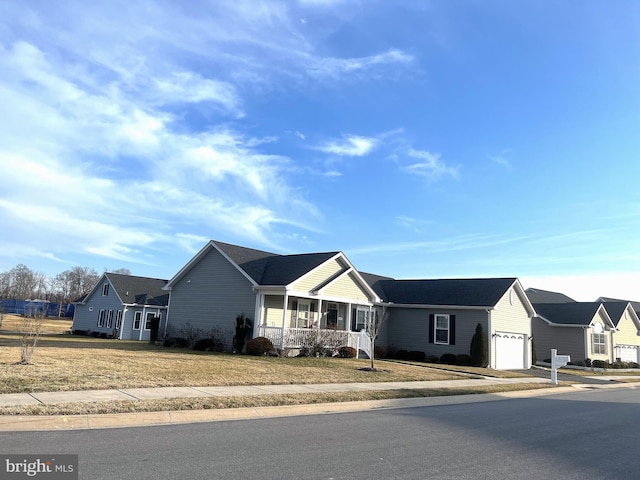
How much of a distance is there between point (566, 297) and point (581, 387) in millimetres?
35290

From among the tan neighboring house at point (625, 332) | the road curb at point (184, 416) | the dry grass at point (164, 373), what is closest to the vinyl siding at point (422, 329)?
the dry grass at point (164, 373)

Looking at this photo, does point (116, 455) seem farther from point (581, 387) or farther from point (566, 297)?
point (566, 297)

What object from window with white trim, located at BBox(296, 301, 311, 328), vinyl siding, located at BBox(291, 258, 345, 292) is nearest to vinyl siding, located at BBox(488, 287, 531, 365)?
vinyl siding, located at BBox(291, 258, 345, 292)

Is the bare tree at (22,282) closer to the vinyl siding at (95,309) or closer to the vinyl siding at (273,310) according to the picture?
the vinyl siding at (95,309)

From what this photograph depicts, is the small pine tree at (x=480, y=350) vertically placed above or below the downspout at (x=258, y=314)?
below

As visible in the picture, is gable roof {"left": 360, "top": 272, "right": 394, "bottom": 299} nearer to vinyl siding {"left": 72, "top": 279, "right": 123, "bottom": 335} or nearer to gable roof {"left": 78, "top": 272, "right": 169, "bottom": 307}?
gable roof {"left": 78, "top": 272, "right": 169, "bottom": 307}

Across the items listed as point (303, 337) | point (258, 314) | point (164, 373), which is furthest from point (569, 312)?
point (164, 373)

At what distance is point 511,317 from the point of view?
100ft

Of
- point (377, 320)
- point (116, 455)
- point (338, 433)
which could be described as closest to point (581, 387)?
point (377, 320)

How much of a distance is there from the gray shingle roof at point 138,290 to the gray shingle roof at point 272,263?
1371cm

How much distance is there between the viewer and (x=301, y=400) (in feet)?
38.0

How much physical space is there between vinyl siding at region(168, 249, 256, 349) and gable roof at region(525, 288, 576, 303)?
29219 millimetres

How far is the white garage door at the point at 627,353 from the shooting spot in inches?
1613

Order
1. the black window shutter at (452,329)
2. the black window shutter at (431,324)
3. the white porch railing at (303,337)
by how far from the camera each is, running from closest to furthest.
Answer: the white porch railing at (303,337) < the black window shutter at (452,329) < the black window shutter at (431,324)
